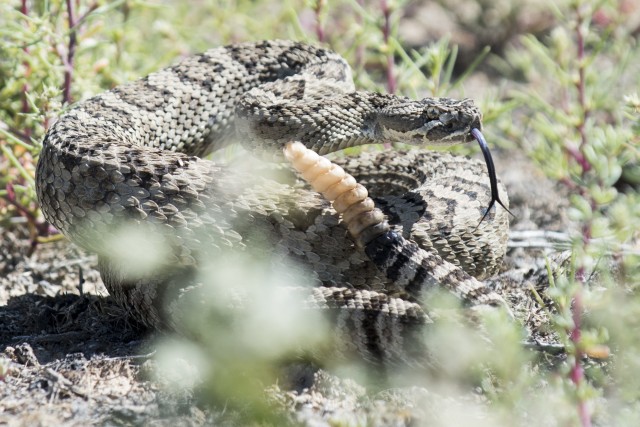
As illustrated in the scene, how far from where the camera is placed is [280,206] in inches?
193

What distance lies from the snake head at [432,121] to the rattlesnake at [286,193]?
0.03 ft

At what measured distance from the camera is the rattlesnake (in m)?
4.42

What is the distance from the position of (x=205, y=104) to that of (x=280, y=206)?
1877mm

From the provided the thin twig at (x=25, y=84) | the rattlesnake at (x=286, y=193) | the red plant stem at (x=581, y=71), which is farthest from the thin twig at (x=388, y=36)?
the thin twig at (x=25, y=84)

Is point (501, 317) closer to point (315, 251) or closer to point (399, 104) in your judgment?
point (315, 251)

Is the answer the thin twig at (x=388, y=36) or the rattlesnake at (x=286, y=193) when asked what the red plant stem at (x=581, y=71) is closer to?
the rattlesnake at (x=286, y=193)

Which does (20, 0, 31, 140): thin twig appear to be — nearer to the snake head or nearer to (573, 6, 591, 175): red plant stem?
the snake head

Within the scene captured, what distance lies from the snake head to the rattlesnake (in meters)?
0.01

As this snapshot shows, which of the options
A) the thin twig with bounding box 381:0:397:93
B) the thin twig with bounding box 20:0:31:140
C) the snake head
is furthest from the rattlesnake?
the thin twig with bounding box 20:0:31:140

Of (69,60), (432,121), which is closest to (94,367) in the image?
(432,121)

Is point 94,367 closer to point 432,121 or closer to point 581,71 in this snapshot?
point 432,121

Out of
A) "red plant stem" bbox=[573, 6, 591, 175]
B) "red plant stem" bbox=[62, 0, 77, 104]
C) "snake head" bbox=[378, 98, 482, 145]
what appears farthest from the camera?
"red plant stem" bbox=[62, 0, 77, 104]

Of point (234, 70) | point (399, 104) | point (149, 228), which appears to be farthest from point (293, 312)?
point (234, 70)

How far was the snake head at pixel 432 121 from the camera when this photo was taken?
539cm
